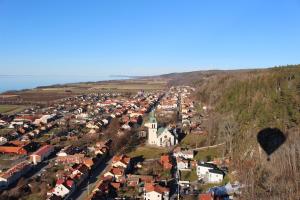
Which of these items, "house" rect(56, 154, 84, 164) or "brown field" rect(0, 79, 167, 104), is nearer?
"house" rect(56, 154, 84, 164)

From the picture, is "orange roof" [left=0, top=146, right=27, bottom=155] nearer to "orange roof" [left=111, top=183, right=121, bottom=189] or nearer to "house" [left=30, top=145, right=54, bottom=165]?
"house" [left=30, top=145, right=54, bottom=165]

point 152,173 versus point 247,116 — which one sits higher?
point 247,116

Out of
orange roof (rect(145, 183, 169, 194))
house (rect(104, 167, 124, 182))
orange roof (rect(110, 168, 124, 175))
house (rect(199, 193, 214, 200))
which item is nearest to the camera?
house (rect(199, 193, 214, 200))

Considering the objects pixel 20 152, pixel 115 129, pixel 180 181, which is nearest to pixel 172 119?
pixel 115 129

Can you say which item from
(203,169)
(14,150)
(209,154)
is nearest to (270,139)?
(209,154)

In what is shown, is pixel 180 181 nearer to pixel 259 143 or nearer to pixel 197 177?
pixel 197 177

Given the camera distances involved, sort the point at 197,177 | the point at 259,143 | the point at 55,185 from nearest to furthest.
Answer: the point at 55,185 < the point at 197,177 < the point at 259,143

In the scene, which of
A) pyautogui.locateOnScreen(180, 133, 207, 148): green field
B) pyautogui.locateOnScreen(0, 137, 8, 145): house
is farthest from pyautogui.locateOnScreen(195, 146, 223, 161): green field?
pyautogui.locateOnScreen(0, 137, 8, 145): house
